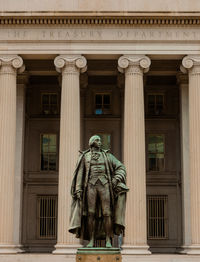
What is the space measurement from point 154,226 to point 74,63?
44.5 ft

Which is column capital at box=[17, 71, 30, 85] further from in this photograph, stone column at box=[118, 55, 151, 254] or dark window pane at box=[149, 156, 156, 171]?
dark window pane at box=[149, 156, 156, 171]

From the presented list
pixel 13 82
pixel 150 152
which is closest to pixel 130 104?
pixel 13 82

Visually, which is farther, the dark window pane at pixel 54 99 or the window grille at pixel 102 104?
the dark window pane at pixel 54 99

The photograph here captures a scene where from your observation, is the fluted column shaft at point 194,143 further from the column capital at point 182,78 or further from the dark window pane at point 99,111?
the dark window pane at point 99,111

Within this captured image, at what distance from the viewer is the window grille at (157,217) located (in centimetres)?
3919

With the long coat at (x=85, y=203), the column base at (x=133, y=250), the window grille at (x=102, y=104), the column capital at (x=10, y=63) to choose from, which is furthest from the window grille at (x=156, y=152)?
the long coat at (x=85, y=203)

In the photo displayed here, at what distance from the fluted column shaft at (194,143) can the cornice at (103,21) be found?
7.26 feet

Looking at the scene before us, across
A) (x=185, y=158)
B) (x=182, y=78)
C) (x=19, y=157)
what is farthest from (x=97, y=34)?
(x=185, y=158)

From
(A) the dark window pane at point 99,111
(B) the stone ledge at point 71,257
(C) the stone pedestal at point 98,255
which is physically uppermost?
(A) the dark window pane at point 99,111

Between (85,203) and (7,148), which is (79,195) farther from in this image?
(7,148)

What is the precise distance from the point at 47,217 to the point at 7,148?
371 inches

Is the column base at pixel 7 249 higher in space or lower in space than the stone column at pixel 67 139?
lower

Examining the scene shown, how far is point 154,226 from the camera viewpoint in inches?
1549

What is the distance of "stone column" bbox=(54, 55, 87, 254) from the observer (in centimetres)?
3045
